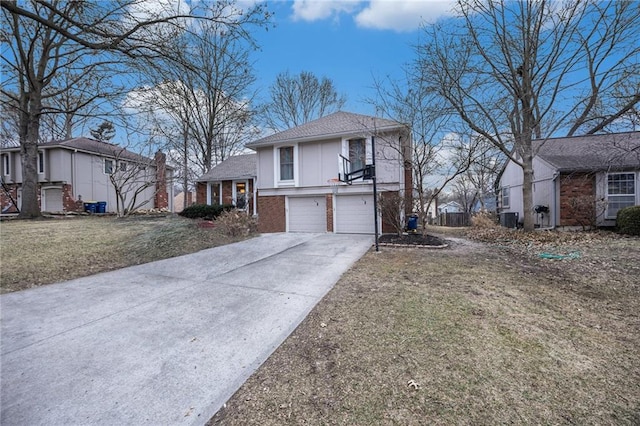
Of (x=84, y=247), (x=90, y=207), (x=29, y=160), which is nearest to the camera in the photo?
(x=84, y=247)

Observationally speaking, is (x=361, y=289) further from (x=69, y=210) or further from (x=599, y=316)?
(x=69, y=210)

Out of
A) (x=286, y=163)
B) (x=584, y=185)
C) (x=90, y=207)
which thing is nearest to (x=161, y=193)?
(x=90, y=207)

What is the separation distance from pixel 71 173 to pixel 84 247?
15247 mm

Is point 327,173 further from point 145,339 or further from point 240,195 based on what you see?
point 145,339

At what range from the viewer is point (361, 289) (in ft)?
16.3

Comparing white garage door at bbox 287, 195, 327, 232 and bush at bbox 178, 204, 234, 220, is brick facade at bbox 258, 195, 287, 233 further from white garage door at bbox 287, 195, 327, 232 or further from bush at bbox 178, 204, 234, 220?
bush at bbox 178, 204, 234, 220

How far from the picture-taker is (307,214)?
13.1 metres

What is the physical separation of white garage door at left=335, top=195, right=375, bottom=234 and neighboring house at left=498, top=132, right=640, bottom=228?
7487 millimetres

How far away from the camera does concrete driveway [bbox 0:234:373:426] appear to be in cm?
230

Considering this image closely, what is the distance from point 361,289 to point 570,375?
9.44 ft

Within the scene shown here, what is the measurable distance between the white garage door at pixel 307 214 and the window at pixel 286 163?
1093mm

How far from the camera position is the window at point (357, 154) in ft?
39.0

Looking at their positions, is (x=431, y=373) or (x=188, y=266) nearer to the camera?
(x=431, y=373)

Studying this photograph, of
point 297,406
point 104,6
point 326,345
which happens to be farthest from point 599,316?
point 104,6
